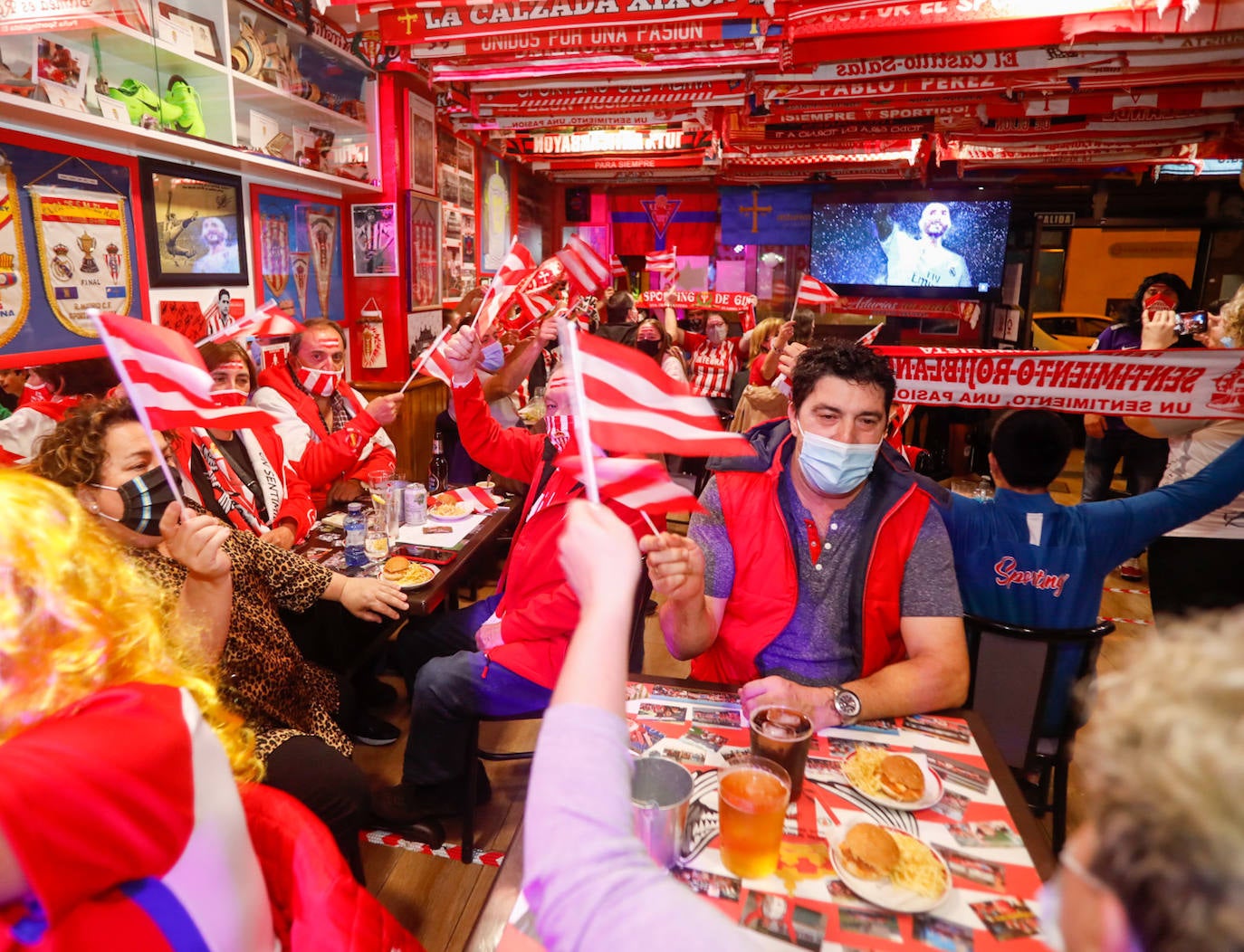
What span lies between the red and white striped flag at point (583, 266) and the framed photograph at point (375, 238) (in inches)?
83.4

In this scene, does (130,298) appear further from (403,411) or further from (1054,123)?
(1054,123)

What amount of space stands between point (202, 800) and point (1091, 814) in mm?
936

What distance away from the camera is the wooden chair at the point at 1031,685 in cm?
210

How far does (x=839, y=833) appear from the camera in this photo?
1.21 metres

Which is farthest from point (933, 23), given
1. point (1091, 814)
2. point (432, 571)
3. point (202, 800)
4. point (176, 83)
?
point (202, 800)

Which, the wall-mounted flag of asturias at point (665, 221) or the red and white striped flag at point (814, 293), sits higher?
the wall-mounted flag of asturias at point (665, 221)

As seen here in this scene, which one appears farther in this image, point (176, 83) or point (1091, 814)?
point (176, 83)

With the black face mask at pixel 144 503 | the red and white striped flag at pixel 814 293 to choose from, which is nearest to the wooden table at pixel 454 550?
the black face mask at pixel 144 503

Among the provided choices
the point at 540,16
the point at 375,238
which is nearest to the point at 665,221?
the point at 375,238

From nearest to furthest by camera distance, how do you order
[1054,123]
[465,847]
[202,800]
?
[202,800] < [465,847] < [1054,123]

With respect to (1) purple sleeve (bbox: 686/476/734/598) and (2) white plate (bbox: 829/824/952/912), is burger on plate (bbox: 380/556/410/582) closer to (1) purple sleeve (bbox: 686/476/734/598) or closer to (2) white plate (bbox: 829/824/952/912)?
(1) purple sleeve (bbox: 686/476/734/598)

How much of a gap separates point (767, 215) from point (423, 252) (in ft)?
21.5

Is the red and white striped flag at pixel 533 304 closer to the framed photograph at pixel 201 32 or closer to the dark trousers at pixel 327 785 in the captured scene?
the framed photograph at pixel 201 32

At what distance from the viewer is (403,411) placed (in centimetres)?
570
